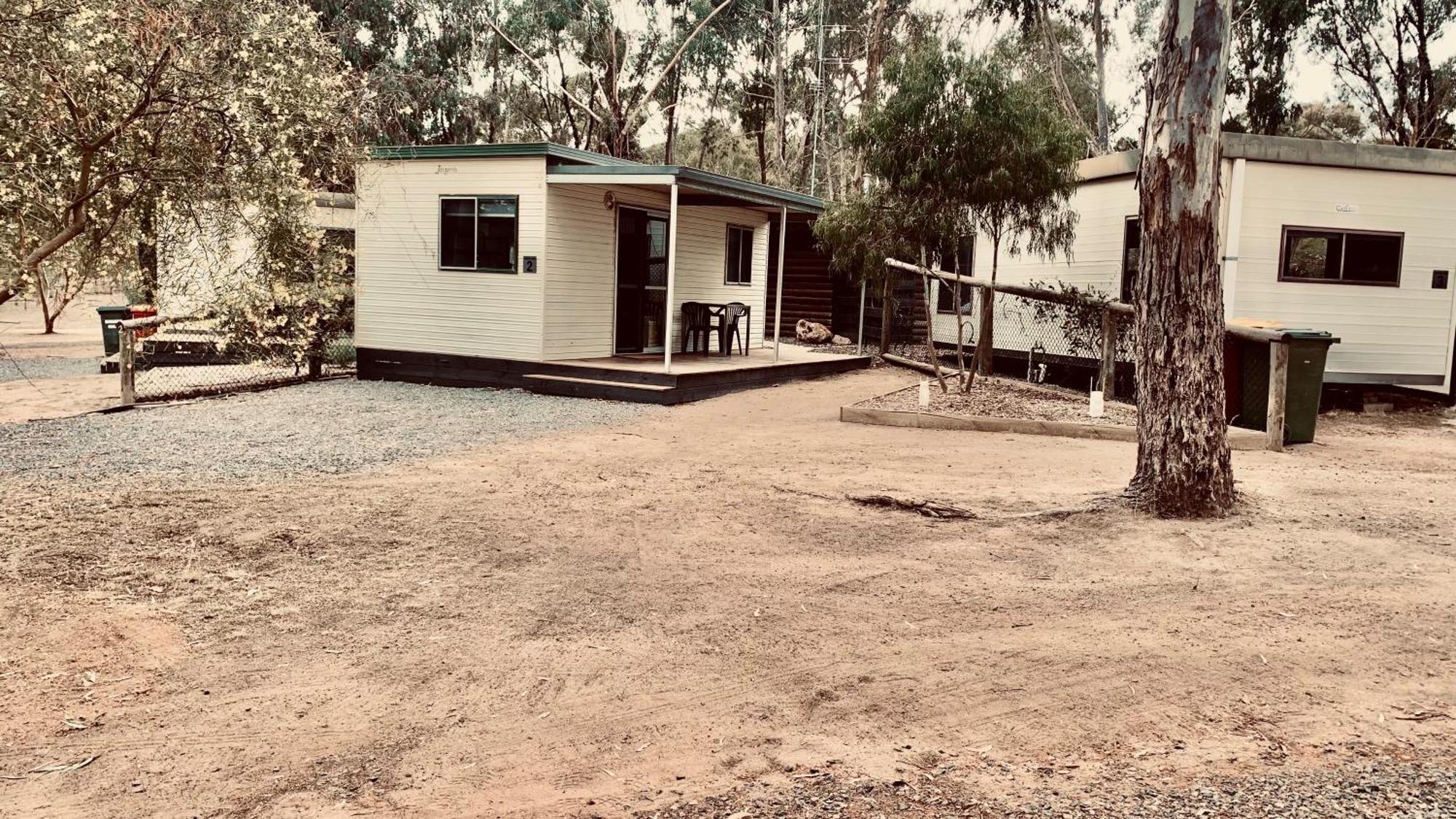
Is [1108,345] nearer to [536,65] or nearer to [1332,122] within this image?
[536,65]

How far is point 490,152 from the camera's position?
42.4 feet

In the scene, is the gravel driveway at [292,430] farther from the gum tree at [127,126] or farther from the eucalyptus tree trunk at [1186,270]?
the eucalyptus tree trunk at [1186,270]

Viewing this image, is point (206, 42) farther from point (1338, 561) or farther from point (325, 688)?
point (1338, 561)

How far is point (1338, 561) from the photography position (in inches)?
215

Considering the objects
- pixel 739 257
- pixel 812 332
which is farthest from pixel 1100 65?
pixel 739 257

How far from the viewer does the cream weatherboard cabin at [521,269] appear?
41.9 feet

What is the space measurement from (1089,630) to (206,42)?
5456mm

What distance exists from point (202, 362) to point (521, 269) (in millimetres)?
6170

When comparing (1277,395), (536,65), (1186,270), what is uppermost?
(536,65)

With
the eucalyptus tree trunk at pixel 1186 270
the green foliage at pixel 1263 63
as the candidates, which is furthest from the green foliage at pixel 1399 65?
the eucalyptus tree trunk at pixel 1186 270

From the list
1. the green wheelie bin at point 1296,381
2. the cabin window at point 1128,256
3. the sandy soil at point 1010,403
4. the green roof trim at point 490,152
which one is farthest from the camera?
the cabin window at point 1128,256

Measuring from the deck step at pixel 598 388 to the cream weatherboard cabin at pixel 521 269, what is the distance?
0.06 feet

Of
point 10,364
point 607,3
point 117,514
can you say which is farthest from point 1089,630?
point 607,3

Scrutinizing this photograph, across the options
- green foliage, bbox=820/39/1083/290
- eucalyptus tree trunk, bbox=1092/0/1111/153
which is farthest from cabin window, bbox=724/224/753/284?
eucalyptus tree trunk, bbox=1092/0/1111/153
